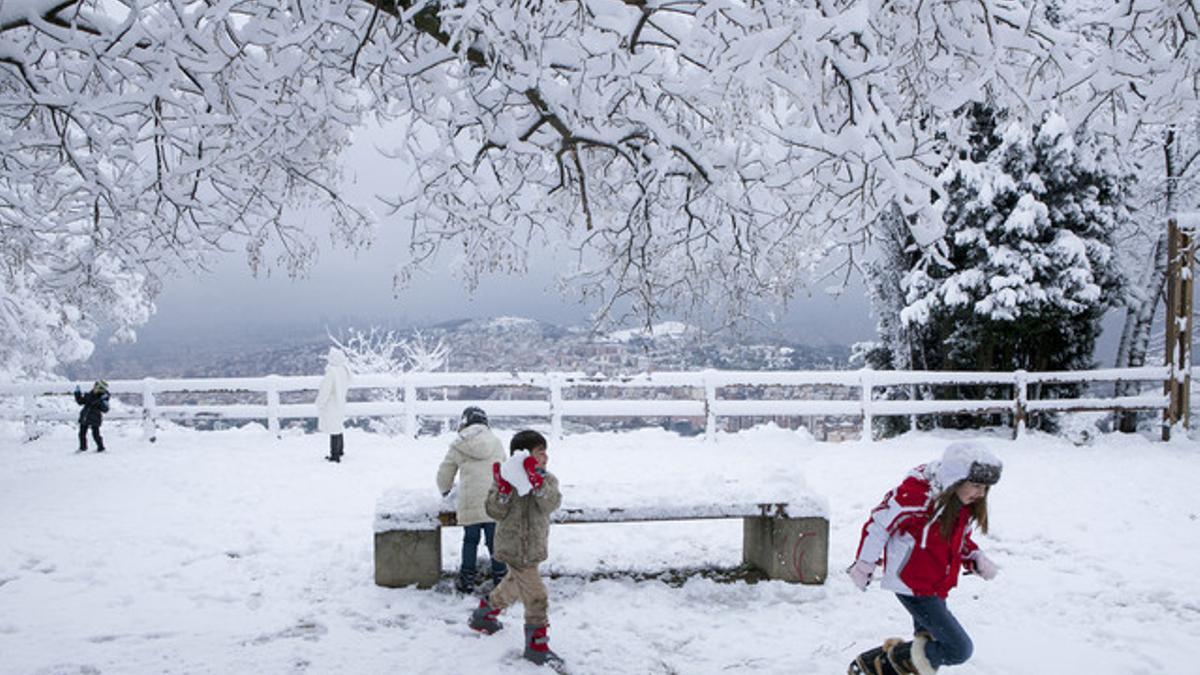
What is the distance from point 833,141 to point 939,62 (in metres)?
1.66

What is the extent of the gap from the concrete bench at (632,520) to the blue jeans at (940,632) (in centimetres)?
186

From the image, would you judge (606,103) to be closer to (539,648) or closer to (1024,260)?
(539,648)

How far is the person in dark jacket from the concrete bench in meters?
8.54

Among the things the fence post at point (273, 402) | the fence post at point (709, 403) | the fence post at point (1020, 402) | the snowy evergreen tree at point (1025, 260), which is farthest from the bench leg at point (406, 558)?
the snowy evergreen tree at point (1025, 260)

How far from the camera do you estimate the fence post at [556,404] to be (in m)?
12.1

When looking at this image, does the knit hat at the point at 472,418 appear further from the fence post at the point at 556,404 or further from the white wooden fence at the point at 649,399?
the fence post at the point at 556,404

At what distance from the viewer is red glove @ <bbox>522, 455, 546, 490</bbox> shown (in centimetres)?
431

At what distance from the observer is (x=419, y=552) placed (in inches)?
213

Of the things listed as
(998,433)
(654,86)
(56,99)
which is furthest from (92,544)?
(998,433)

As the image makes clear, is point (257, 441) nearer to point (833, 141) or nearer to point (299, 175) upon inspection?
point (299, 175)

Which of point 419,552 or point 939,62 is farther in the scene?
point 419,552

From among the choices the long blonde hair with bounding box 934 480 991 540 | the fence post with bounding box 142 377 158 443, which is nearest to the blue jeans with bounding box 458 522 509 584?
the long blonde hair with bounding box 934 480 991 540

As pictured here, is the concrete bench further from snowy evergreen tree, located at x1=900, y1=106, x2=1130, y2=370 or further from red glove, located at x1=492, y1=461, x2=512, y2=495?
snowy evergreen tree, located at x1=900, y1=106, x2=1130, y2=370

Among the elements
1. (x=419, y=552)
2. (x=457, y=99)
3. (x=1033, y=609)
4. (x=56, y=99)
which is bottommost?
(x=1033, y=609)
